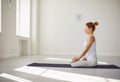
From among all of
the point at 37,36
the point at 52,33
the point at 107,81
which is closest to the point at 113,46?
the point at 52,33

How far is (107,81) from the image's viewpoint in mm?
1837

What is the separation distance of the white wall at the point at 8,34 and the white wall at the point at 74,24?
2571 mm

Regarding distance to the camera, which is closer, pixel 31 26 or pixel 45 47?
pixel 31 26

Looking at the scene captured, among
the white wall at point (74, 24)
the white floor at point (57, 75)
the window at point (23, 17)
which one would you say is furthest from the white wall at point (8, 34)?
the white wall at point (74, 24)

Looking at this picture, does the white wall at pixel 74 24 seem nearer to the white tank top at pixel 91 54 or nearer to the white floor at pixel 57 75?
the white tank top at pixel 91 54

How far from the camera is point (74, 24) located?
8461mm

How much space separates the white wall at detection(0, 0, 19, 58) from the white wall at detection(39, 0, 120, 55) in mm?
2571

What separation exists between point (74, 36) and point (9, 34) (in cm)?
357

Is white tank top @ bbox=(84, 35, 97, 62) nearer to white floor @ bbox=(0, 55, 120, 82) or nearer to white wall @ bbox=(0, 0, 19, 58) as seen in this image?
white floor @ bbox=(0, 55, 120, 82)

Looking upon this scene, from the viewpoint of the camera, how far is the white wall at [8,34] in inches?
195

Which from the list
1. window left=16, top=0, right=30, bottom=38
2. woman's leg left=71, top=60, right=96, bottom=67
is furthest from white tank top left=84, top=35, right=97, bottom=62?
window left=16, top=0, right=30, bottom=38

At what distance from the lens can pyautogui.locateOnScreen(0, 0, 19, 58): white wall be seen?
4.96 metres

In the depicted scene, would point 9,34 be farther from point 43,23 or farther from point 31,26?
point 43,23

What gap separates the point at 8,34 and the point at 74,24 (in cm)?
368
